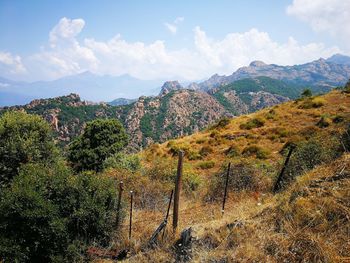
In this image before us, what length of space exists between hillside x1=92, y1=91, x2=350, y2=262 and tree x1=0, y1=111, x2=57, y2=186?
637 centimetres

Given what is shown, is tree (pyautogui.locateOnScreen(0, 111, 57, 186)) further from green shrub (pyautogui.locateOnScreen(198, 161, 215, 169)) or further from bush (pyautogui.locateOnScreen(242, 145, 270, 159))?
bush (pyautogui.locateOnScreen(242, 145, 270, 159))

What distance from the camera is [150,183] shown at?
1903 cm

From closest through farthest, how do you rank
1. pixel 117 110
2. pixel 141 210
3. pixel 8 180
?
pixel 141 210 → pixel 8 180 → pixel 117 110

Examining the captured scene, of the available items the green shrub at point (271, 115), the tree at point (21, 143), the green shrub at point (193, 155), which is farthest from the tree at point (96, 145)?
the green shrub at point (271, 115)

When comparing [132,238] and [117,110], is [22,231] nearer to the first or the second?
[132,238]

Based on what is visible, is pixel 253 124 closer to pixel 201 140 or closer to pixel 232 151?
pixel 201 140

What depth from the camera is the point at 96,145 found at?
42.4 metres

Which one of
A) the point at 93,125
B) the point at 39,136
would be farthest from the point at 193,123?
the point at 39,136

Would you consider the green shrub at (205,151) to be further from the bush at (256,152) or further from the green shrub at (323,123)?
the green shrub at (323,123)

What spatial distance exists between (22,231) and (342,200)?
10956 millimetres

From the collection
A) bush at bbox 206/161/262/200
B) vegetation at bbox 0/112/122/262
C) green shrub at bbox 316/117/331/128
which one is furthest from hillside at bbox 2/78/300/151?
vegetation at bbox 0/112/122/262

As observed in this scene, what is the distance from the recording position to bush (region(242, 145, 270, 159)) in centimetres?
2471

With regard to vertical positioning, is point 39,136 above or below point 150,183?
above

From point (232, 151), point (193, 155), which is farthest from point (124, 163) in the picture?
point (232, 151)
